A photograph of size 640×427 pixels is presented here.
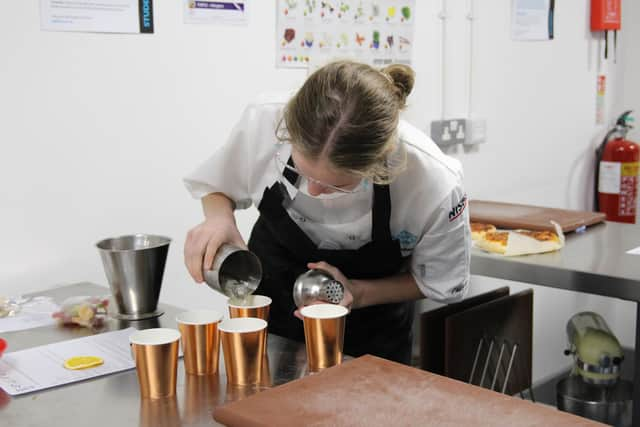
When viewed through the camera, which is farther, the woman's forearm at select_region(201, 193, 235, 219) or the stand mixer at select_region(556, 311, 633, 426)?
the stand mixer at select_region(556, 311, 633, 426)

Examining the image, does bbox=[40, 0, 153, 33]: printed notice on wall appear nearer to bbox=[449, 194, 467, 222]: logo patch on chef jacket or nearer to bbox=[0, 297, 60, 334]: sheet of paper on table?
bbox=[0, 297, 60, 334]: sheet of paper on table

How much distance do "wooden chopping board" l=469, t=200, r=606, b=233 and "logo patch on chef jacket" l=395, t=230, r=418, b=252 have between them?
83 cm

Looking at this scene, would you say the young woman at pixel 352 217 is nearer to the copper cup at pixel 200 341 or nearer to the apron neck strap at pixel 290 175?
the apron neck strap at pixel 290 175

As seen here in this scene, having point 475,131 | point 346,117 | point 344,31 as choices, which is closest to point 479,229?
point 475,131

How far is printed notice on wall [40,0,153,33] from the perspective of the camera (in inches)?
71.0

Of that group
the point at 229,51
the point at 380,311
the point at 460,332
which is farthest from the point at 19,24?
the point at 460,332

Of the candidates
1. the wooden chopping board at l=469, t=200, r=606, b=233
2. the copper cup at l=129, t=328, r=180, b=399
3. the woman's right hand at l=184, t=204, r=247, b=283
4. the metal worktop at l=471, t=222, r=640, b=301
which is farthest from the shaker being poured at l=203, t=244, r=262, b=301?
the wooden chopping board at l=469, t=200, r=606, b=233

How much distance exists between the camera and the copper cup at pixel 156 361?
113 centimetres

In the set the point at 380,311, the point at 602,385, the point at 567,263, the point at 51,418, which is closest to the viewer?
the point at 51,418

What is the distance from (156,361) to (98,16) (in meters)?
1.06

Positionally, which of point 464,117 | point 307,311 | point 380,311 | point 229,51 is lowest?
point 380,311

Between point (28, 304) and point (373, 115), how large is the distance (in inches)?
35.8

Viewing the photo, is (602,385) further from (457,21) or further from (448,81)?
(457,21)

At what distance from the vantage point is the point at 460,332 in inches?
83.0
